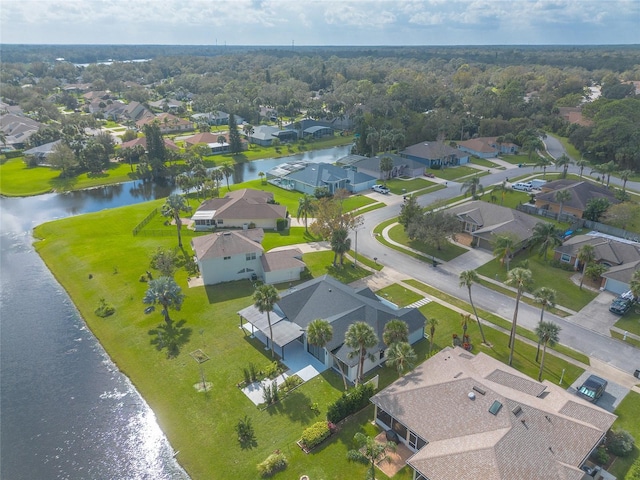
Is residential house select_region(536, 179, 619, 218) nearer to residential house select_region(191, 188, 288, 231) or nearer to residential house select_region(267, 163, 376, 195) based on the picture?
residential house select_region(267, 163, 376, 195)

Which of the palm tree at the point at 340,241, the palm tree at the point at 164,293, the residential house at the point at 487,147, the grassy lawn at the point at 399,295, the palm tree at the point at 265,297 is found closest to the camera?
the palm tree at the point at 265,297

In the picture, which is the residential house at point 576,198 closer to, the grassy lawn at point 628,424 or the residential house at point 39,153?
the grassy lawn at point 628,424

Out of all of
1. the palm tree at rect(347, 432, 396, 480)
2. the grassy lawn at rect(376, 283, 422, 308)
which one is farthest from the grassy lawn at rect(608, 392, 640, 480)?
the grassy lawn at rect(376, 283, 422, 308)

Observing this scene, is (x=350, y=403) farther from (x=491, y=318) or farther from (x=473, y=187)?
(x=473, y=187)

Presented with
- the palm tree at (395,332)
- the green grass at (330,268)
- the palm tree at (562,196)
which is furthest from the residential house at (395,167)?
the palm tree at (395,332)

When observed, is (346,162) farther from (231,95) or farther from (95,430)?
(231,95)

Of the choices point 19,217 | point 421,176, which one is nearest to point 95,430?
point 19,217

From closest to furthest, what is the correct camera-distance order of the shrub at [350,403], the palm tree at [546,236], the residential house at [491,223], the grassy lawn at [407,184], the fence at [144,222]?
the shrub at [350,403]
the palm tree at [546,236]
the residential house at [491,223]
the fence at [144,222]
the grassy lawn at [407,184]
